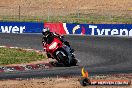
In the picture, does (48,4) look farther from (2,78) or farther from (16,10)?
(2,78)

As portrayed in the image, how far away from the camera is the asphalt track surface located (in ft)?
64.6

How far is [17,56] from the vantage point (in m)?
25.0

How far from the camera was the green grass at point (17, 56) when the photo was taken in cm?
2317

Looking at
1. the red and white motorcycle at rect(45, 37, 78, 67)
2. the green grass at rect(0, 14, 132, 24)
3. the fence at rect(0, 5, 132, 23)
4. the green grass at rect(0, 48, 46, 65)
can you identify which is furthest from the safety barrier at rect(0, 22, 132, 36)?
the red and white motorcycle at rect(45, 37, 78, 67)

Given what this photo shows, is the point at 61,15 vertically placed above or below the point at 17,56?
below

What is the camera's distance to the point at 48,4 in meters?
68.4

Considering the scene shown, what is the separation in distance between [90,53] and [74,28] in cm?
1124

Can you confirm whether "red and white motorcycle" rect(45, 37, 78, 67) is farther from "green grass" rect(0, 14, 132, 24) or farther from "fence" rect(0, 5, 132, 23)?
"green grass" rect(0, 14, 132, 24)

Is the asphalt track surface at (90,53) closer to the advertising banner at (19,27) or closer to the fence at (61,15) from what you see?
the advertising banner at (19,27)

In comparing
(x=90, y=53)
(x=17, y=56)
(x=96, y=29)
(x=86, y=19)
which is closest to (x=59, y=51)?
(x=17, y=56)

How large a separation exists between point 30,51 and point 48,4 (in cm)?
4167

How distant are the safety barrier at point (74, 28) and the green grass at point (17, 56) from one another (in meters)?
10.1

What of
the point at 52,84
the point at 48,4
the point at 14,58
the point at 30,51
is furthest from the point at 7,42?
the point at 48,4

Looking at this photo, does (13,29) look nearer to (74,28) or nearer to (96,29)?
(74,28)
